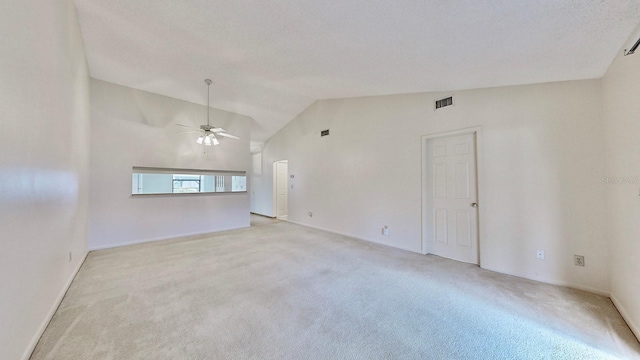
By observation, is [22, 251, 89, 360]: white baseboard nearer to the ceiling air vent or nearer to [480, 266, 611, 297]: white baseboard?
[480, 266, 611, 297]: white baseboard

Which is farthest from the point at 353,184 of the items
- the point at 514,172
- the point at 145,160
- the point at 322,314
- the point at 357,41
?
the point at 145,160

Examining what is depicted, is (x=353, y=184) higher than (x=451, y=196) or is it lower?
higher

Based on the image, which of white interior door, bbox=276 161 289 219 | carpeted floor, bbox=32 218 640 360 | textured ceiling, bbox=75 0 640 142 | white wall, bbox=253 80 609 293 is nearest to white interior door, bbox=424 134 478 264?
white wall, bbox=253 80 609 293

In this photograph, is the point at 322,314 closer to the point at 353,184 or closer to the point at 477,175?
the point at 477,175

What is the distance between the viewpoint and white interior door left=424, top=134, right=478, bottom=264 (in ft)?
11.3

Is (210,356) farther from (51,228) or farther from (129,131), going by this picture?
(129,131)

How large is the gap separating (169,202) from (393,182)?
4.64m

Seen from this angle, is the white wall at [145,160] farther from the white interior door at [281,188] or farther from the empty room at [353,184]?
the white interior door at [281,188]

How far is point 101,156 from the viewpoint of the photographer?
4.21m

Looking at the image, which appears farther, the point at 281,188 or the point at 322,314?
the point at 281,188

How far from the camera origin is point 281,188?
7883 millimetres

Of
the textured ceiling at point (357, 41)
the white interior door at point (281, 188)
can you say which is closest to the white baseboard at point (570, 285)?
the textured ceiling at point (357, 41)

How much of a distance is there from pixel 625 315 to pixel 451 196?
1.96 m

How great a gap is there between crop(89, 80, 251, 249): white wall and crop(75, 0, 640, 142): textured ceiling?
0.61m
